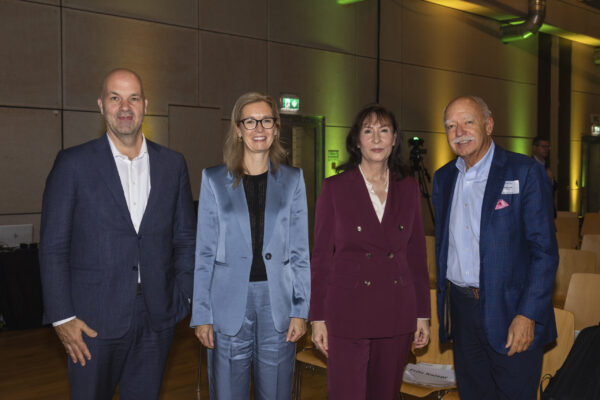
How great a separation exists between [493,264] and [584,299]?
1385mm

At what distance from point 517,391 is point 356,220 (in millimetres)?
954

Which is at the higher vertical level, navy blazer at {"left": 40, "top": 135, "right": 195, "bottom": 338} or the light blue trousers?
navy blazer at {"left": 40, "top": 135, "right": 195, "bottom": 338}

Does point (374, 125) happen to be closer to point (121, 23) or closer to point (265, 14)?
point (121, 23)

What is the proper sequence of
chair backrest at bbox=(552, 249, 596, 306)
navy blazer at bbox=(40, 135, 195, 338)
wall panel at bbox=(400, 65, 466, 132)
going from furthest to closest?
wall panel at bbox=(400, 65, 466, 132), chair backrest at bbox=(552, 249, 596, 306), navy blazer at bbox=(40, 135, 195, 338)

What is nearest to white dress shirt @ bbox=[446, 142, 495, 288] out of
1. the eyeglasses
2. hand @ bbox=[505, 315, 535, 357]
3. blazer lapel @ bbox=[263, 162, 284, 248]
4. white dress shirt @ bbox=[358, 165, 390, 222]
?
hand @ bbox=[505, 315, 535, 357]

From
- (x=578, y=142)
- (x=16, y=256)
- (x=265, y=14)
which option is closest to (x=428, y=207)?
(x=265, y=14)

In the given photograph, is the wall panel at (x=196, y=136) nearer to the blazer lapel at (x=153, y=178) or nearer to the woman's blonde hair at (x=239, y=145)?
the blazer lapel at (x=153, y=178)

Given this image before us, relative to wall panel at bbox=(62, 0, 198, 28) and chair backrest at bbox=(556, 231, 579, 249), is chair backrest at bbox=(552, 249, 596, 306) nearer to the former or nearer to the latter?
chair backrest at bbox=(556, 231, 579, 249)

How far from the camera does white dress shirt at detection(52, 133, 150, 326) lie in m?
2.36

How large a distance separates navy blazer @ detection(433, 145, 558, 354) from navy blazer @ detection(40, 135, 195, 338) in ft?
4.30

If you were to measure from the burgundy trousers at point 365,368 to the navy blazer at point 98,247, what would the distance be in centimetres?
71

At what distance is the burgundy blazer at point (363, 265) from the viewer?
7.83 feet

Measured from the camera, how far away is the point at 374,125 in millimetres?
2461

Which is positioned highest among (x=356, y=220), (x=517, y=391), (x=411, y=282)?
(x=356, y=220)
